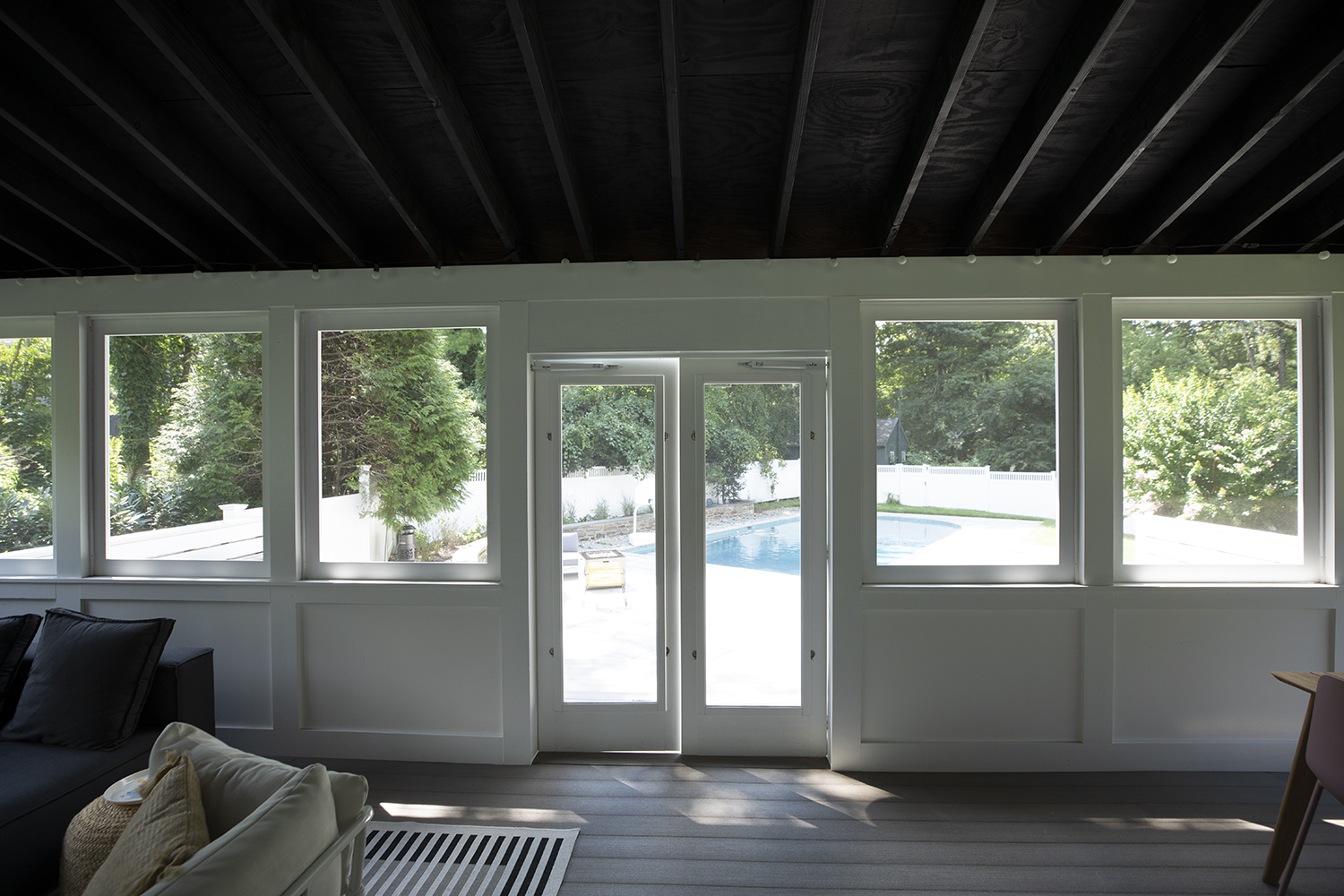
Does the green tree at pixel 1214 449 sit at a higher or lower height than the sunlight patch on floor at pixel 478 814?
higher

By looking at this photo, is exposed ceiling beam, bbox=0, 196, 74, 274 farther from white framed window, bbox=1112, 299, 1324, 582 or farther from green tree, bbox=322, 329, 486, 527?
white framed window, bbox=1112, 299, 1324, 582

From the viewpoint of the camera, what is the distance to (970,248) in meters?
2.93

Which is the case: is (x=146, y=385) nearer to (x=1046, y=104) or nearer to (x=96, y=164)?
(x=96, y=164)

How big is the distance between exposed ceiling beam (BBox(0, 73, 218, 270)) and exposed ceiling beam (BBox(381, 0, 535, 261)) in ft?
4.75

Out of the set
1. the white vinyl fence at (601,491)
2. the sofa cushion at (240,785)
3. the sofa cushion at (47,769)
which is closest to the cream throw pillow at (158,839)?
the sofa cushion at (240,785)

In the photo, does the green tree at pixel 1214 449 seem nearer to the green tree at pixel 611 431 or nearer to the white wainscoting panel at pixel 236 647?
the green tree at pixel 611 431

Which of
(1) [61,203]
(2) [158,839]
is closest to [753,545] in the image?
(2) [158,839]

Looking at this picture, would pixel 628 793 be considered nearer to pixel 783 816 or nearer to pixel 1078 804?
pixel 783 816

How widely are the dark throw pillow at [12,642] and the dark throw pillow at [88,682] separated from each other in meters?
0.09

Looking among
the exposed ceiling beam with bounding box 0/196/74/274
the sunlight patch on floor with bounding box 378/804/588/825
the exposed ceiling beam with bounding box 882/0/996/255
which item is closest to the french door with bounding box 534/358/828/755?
the sunlight patch on floor with bounding box 378/804/588/825

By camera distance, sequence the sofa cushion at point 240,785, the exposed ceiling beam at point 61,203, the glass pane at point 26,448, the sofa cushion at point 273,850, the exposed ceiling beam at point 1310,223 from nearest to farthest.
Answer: the sofa cushion at point 273,850
the sofa cushion at point 240,785
the exposed ceiling beam at point 61,203
the exposed ceiling beam at point 1310,223
the glass pane at point 26,448

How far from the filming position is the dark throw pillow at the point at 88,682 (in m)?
2.47

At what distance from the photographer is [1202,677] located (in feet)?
10.2

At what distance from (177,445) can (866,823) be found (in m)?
3.86
